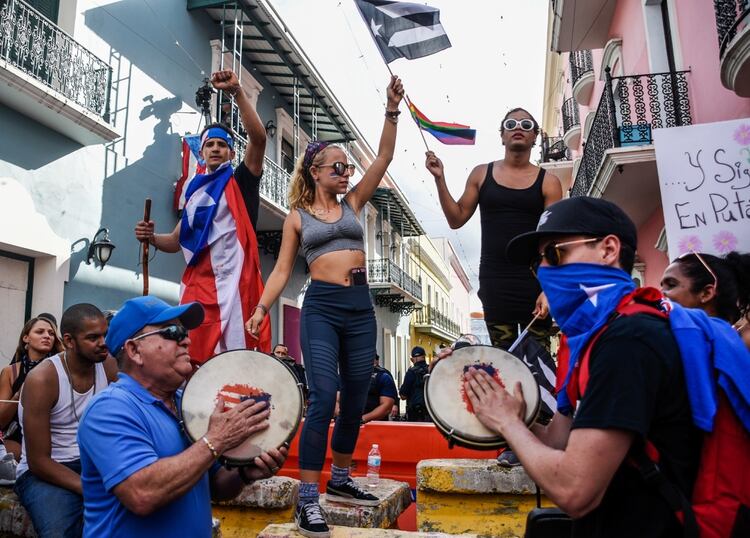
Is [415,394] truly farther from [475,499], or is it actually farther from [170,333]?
[170,333]

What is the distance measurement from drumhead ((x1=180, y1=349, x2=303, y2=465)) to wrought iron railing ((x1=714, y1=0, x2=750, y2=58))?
667 centimetres

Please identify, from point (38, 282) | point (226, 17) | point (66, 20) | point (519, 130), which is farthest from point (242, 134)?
point (519, 130)

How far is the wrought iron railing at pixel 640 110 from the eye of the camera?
367 inches

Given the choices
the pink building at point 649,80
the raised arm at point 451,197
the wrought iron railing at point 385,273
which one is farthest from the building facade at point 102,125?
the wrought iron railing at point 385,273

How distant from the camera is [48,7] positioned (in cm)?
880

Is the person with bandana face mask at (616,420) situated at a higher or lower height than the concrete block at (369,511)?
higher

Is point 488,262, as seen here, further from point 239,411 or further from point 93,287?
point 93,287

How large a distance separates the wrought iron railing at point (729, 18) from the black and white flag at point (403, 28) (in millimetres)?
4124

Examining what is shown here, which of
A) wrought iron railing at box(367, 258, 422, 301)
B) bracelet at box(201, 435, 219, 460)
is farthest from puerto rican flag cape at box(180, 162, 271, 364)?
wrought iron railing at box(367, 258, 422, 301)

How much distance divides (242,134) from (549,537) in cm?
1349

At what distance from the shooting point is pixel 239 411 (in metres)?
1.98

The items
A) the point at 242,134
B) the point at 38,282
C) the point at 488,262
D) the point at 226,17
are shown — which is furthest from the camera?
the point at 242,134

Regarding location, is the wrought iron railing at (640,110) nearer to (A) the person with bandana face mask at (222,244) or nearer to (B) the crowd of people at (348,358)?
(B) the crowd of people at (348,358)

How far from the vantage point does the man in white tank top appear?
272 centimetres
